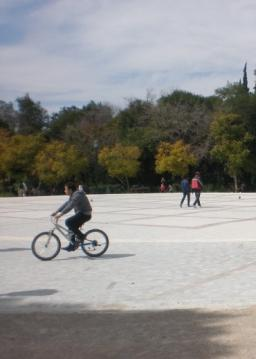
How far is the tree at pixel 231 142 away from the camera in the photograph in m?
43.0

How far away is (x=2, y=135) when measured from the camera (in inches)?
2085

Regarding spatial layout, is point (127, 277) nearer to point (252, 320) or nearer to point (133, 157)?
point (252, 320)

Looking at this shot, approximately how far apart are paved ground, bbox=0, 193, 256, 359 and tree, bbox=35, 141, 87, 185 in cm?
3262

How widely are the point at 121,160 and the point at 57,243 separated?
1371 inches

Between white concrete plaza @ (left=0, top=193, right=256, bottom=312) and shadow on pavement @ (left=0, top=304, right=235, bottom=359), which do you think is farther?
white concrete plaza @ (left=0, top=193, right=256, bottom=312)

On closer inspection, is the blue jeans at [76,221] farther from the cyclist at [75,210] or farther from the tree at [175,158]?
the tree at [175,158]

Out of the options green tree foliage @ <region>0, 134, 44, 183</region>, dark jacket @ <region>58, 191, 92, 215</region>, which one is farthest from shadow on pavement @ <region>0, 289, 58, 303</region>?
green tree foliage @ <region>0, 134, 44, 183</region>

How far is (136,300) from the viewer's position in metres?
7.13

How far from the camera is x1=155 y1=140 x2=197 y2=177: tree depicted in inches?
1737

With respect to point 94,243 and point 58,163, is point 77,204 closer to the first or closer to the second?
point 94,243

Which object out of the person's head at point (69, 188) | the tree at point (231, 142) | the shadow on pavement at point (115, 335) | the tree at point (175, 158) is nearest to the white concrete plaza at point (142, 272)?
the shadow on pavement at point (115, 335)

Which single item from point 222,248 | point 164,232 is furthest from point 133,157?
point 222,248

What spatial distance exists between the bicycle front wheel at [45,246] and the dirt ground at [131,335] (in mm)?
4252

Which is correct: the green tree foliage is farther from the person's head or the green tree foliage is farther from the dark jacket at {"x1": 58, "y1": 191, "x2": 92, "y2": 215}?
the dark jacket at {"x1": 58, "y1": 191, "x2": 92, "y2": 215}
